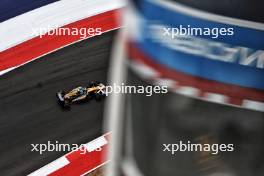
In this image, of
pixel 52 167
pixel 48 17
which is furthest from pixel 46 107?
pixel 48 17

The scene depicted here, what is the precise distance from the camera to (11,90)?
18688mm

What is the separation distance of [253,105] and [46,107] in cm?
1308

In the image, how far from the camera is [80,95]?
18.1 meters

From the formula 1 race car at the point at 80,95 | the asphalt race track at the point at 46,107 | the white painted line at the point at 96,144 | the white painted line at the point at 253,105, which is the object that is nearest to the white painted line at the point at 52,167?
the asphalt race track at the point at 46,107

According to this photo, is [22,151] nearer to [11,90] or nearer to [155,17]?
[11,90]

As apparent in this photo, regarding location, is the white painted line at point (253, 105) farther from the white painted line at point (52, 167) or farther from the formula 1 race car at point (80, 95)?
the formula 1 race car at point (80, 95)

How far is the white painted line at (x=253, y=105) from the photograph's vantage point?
5.61 metres

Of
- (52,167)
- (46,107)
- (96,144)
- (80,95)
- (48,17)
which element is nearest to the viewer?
(52,167)

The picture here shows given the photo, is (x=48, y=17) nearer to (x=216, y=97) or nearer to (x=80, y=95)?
(x=80, y=95)

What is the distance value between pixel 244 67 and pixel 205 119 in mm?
764

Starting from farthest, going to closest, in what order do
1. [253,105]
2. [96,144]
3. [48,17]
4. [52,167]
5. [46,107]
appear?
1. [48,17]
2. [46,107]
3. [96,144]
4. [52,167]
5. [253,105]

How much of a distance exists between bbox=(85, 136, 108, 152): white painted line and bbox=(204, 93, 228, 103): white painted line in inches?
449

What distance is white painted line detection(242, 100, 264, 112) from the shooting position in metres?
5.61

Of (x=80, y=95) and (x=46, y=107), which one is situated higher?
(x=80, y=95)
